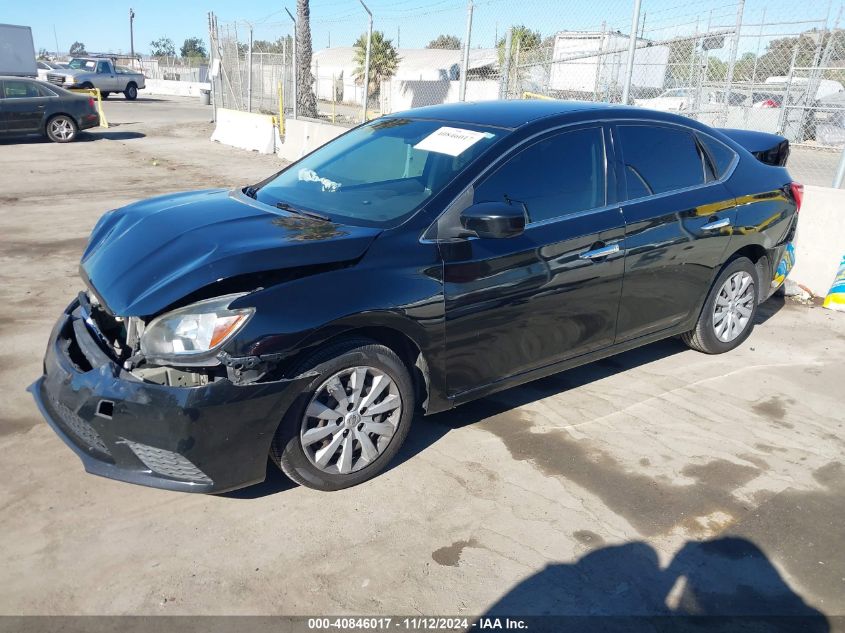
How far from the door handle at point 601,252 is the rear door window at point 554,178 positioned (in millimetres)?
243

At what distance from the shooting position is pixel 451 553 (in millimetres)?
3051

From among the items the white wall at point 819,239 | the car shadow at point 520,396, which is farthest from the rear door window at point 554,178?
the white wall at point 819,239

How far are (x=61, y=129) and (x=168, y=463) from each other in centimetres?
1715

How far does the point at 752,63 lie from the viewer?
1468 cm

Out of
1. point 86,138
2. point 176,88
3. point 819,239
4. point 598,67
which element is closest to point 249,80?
point 86,138

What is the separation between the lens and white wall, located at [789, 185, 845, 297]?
21.5 ft

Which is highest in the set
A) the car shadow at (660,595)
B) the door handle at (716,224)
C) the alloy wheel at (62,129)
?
the door handle at (716,224)

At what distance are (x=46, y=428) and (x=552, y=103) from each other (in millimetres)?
3526

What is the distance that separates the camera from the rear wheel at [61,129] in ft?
56.4

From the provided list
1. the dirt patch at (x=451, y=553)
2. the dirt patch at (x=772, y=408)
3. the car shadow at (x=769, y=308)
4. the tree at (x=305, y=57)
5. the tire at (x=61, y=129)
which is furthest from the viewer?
the tree at (x=305, y=57)

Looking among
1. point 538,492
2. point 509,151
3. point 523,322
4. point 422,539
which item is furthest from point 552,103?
point 422,539

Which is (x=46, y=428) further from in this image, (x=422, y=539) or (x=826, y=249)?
(x=826, y=249)

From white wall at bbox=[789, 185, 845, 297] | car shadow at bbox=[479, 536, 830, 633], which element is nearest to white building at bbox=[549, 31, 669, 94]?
white wall at bbox=[789, 185, 845, 297]

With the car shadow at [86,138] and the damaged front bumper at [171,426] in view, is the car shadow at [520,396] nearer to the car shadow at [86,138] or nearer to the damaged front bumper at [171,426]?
the damaged front bumper at [171,426]
